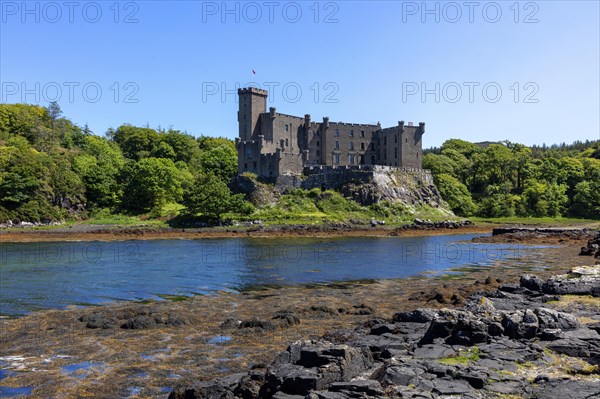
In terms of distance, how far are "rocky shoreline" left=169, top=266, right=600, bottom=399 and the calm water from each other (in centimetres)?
1480

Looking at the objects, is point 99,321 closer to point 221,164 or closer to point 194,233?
point 194,233

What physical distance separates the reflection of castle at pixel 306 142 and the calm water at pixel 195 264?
32920 mm

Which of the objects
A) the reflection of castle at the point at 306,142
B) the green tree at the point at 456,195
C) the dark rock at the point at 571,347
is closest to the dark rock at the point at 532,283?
the dark rock at the point at 571,347

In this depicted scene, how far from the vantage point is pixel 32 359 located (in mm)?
15242

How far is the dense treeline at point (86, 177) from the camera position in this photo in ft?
252

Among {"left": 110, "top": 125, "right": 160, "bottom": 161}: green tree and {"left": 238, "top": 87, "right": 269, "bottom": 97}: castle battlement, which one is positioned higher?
{"left": 238, "top": 87, "right": 269, "bottom": 97}: castle battlement

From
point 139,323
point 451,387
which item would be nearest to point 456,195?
point 139,323

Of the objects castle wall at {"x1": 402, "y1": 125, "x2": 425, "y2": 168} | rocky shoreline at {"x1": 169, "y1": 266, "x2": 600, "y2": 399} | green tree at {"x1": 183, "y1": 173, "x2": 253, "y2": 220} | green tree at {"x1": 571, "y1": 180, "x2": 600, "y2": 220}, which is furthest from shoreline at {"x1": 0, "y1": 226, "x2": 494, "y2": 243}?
rocky shoreline at {"x1": 169, "y1": 266, "x2": 600, "y2": 399}

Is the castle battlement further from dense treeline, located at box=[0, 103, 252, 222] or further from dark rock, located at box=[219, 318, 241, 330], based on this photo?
dark rock, located at box=[219, 318, 241, 330]

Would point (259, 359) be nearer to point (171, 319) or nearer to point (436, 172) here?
point (171, 319)

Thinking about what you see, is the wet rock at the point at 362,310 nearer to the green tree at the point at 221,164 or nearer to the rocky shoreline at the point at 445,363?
the rocky shoreline at the point at 445,363

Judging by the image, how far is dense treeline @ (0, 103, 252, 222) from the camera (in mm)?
76875

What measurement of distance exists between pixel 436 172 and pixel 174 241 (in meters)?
75.8

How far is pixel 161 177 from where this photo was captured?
89688 mm
